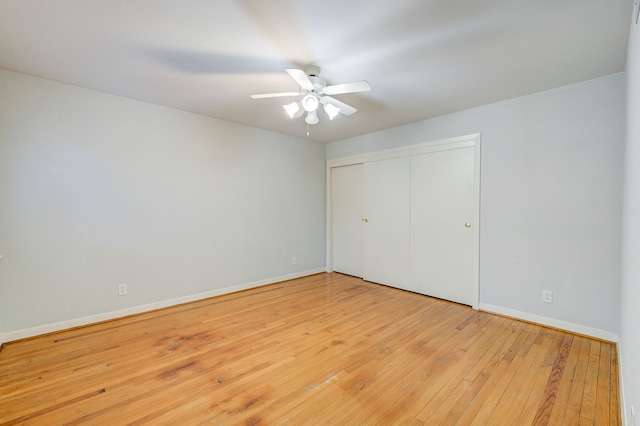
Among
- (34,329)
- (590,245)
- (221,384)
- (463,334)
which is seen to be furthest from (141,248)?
(590,245)

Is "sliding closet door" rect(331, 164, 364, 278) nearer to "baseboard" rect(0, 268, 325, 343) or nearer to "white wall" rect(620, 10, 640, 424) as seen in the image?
"baseboard" rect(0, 268, 325, 343)

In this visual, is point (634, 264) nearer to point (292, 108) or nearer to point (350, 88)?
point (350, 88)

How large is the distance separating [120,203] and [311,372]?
2664 millimetres

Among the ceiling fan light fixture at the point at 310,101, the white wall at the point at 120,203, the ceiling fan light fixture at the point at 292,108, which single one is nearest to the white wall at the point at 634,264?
the ceiling fan light fixture at the point at 310,101

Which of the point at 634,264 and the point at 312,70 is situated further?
the point at 312,70

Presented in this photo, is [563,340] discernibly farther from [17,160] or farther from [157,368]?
[17,160]

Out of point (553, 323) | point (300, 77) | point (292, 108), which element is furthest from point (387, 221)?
point (300, 77)

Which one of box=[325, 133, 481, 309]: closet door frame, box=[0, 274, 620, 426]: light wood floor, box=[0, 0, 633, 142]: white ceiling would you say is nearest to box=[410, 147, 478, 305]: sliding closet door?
box=[325, 133, 481, 309]: closet door frame

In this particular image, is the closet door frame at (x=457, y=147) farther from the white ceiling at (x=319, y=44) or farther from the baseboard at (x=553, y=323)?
the white ceiling at (x=319, y=44)

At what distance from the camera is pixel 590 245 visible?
2.51 m

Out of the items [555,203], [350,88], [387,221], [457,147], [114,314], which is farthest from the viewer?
[387,221]

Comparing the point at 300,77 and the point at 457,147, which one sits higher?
the point at 300,77

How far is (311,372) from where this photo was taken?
78.5 inches

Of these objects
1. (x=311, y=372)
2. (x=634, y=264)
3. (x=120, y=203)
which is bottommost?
(x=311, y=372)
